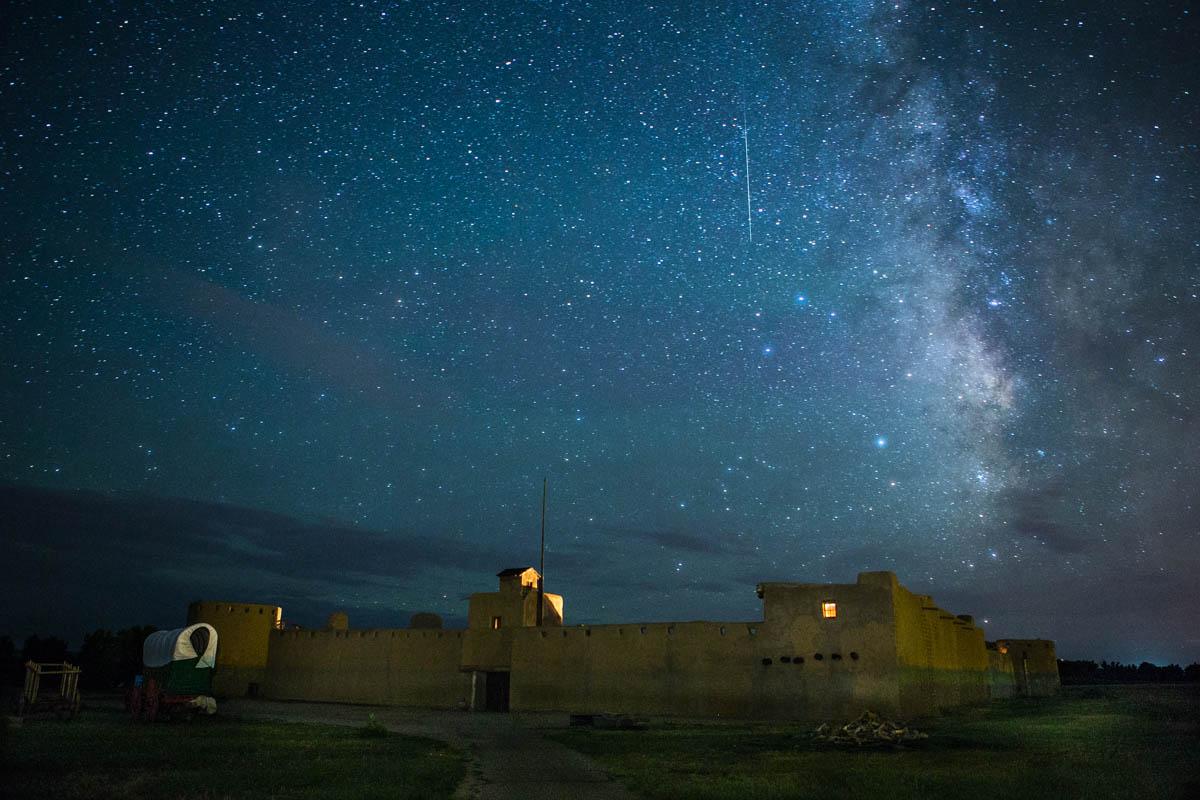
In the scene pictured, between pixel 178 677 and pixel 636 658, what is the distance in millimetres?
19092

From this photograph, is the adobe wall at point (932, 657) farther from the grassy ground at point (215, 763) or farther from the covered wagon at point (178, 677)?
the covered wagon at point (178, 677)

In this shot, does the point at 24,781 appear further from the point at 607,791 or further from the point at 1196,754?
the point at 1196,754

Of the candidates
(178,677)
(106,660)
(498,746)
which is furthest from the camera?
(106,660)

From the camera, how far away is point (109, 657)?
196 feet

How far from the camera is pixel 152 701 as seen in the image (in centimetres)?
2809

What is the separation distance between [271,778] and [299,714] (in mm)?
22942

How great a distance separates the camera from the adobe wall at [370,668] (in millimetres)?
45000

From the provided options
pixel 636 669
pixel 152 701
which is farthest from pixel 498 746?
pixel 636 669

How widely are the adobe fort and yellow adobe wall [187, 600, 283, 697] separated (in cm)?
7

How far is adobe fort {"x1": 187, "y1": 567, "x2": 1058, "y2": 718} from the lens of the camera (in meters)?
33.5

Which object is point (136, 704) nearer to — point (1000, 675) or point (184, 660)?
point (184, 660)

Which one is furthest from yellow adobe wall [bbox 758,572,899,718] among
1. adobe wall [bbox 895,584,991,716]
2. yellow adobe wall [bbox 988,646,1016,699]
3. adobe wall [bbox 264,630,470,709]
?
yellow adobe wall [bbox 988,646,1016,699]

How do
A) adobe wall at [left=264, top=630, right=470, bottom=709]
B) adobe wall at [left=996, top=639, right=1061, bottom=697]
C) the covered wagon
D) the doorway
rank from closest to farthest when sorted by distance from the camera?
the covered wagon → the doorway → adobe wall at [left=264, top=630, right=470, bottom=709] → adobe wall at [left=996, top=639, right=1061, bottom=697]

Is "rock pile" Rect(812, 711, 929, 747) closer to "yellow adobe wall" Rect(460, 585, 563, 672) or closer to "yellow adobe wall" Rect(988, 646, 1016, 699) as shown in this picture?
"yellow adobe wall" Rect(460, 585, 563, 672)
